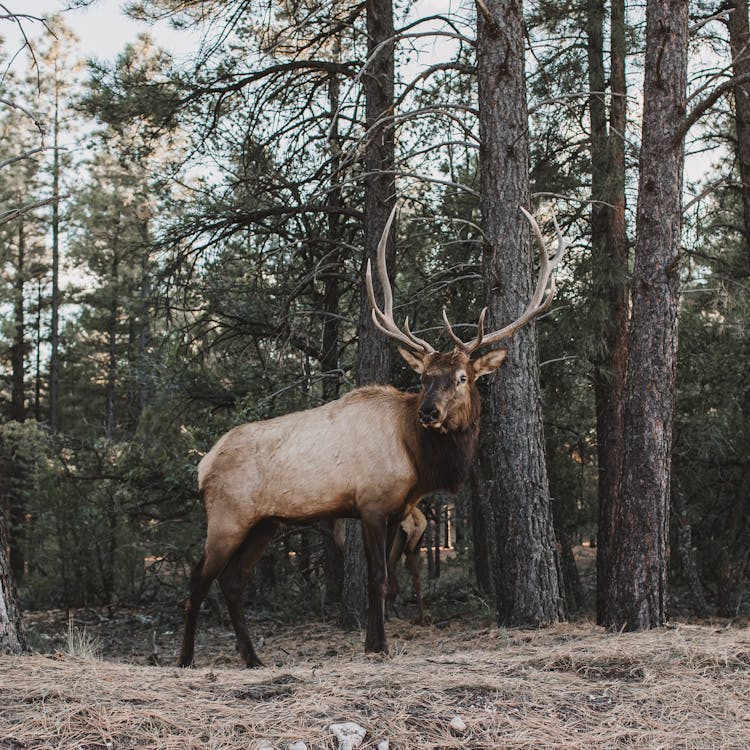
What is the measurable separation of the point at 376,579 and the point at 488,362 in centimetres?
187

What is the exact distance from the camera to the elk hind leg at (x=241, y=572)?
6.34m

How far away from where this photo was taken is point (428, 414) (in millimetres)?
5625

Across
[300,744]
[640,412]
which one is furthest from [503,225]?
[300,744]

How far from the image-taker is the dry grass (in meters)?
3.57

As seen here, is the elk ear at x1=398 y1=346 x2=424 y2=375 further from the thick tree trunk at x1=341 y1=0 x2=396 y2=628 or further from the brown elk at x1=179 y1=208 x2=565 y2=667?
the thick tree trunk at x1=341 y1=0 x2=396 y2=628

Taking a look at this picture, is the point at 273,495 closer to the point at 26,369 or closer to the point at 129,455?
the point at 129,455

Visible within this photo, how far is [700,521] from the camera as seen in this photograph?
1447cm

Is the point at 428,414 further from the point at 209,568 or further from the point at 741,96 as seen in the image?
the point at 741,96

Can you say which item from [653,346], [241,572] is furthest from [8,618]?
[653,346]

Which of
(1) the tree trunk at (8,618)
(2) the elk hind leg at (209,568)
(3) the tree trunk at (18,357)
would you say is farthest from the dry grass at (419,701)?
(3) the tree trunk at (18,357)

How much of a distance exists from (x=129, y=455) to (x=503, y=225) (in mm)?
6738

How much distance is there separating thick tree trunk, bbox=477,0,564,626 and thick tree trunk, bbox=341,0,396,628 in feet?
7.53

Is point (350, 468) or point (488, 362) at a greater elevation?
point (488, 362)

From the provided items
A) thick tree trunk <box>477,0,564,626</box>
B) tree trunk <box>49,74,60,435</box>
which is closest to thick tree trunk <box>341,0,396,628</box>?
thick tree trunk <box>477,0,564,626</box>
